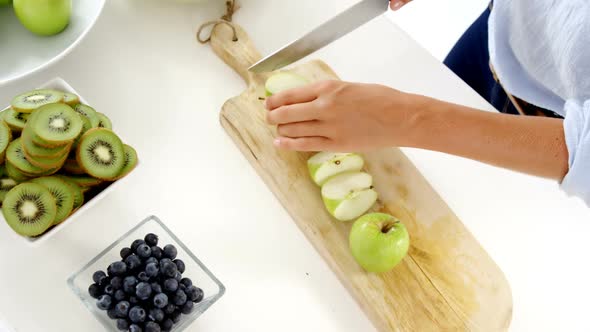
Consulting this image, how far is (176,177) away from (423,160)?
0.45 metres

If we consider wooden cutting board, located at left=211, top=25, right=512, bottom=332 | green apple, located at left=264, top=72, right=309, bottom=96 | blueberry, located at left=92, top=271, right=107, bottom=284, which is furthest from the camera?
green apple, located at left=264, top=72, right=309, bottom=96

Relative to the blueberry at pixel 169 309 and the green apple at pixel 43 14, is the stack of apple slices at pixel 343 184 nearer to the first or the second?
the blueberry at pixel 169 309

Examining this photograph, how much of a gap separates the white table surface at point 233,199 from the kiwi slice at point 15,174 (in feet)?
0.38

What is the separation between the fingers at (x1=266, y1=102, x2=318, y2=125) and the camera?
96cm

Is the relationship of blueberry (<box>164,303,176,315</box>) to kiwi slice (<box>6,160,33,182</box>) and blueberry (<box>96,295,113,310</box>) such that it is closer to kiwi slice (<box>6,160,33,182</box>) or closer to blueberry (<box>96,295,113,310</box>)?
blueberry (<box>96,295,113,310</box>)

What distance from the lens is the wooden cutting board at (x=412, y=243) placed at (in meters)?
0.95

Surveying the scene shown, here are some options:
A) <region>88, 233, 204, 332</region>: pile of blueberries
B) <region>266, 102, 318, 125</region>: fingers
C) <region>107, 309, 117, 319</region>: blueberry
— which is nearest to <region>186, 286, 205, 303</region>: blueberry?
<region>88, 233, 204, 332</region>: pile of blueberries

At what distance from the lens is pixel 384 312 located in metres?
0.94

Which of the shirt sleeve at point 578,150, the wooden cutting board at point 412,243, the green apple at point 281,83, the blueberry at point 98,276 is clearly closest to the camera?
the shirt sleeve at point 578,150

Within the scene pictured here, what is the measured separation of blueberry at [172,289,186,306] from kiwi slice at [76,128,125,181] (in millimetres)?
199

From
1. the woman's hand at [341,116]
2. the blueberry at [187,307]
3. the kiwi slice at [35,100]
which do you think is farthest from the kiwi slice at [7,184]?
the woman's hand at [341,116]

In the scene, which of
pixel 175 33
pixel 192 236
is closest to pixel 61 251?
pixel 192 236

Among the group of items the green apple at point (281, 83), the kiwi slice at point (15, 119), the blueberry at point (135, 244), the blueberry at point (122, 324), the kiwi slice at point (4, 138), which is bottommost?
the blueberry at point (122, 324)

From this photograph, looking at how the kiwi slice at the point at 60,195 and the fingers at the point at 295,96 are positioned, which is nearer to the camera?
the kiwi slice at the point at 60,195
